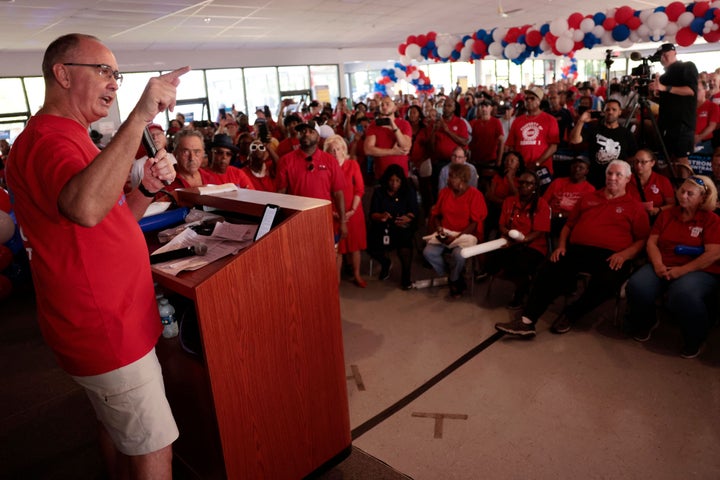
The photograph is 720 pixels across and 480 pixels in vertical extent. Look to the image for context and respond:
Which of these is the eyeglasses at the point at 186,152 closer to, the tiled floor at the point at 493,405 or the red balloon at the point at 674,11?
the tiled floor at the point at 493,405

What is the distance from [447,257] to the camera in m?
4.43

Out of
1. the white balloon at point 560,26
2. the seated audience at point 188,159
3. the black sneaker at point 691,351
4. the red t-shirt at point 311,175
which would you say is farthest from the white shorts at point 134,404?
the white balloon at point 560,26

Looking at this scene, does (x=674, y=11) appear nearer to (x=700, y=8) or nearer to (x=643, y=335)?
(x=700, y=8)

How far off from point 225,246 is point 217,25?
33.2ft

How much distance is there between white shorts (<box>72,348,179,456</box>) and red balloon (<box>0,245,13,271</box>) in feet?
13.0

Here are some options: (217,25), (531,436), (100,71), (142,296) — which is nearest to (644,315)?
(531,436)

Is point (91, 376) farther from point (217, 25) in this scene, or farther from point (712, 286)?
point (217, 25)

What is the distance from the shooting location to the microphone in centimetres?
185

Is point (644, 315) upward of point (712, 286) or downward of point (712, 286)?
downward

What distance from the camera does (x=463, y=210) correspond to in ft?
14.4

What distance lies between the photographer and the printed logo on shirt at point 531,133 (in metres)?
5.09

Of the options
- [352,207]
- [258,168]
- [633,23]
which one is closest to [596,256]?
[352,207]

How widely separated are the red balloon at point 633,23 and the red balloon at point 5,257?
9.70 metres

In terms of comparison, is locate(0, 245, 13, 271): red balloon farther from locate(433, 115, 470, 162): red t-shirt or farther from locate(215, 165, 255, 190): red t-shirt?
locate(433, 115, 470, 162): red t-shirt
